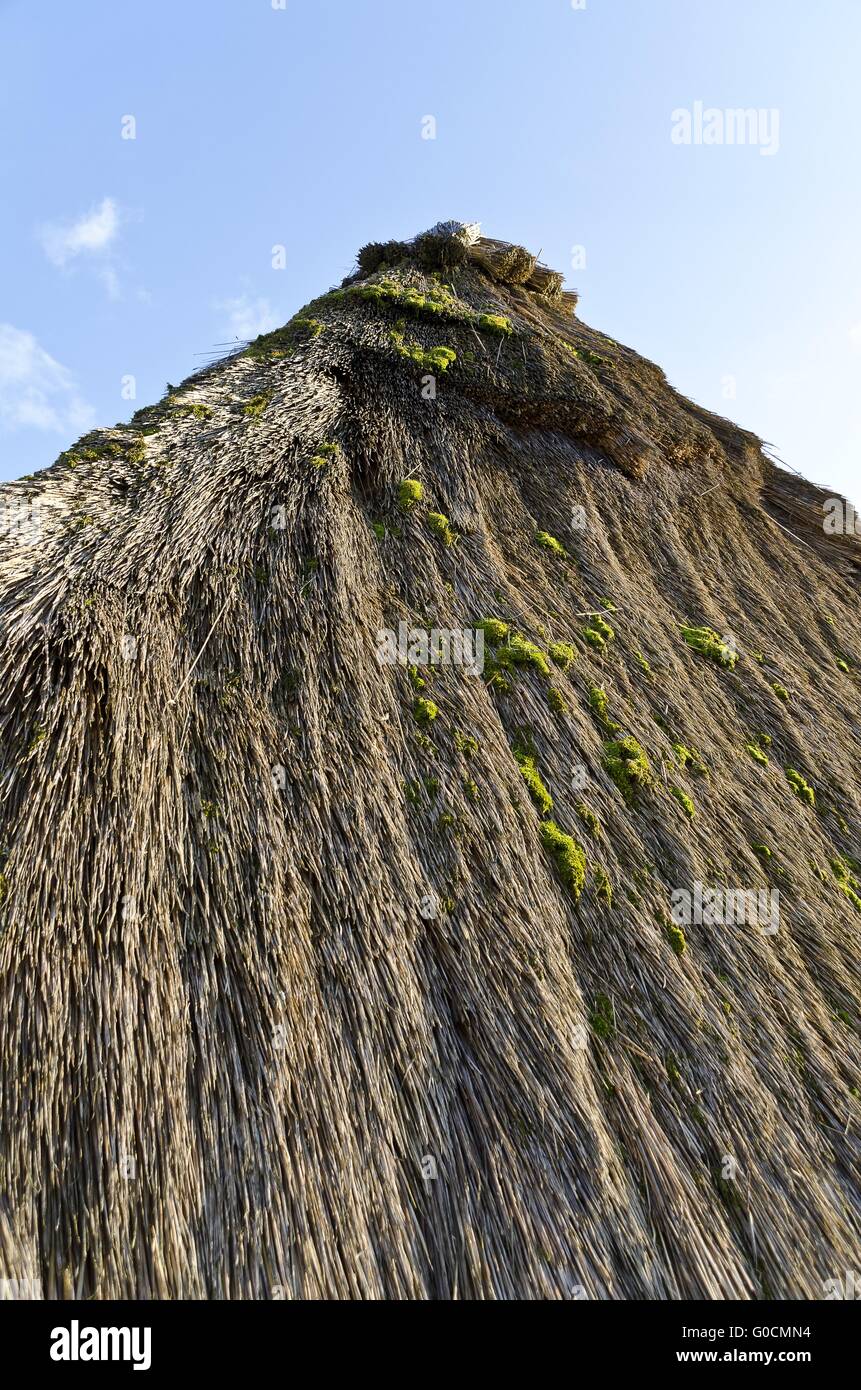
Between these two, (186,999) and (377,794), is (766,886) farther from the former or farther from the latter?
(186,999)

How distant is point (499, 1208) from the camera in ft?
7.39

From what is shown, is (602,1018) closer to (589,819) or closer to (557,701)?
(589,819)

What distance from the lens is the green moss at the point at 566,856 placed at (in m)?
3.14

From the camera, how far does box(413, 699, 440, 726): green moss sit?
11.7 ft

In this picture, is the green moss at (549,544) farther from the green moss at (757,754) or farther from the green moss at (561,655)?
the green moss at (757,754)

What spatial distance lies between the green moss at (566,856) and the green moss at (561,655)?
123cm

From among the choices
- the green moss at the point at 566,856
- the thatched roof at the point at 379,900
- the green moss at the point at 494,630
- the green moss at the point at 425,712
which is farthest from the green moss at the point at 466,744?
the green moss at the point at 494,630

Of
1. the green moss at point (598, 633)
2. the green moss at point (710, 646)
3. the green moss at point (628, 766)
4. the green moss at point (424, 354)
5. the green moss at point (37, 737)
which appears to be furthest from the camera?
the green moss at point (424, 354)

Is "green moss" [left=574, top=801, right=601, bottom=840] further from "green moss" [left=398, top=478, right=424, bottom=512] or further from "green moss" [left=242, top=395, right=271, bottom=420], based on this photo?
"green moss" [left=242, top=395, right=271, bottom=420]

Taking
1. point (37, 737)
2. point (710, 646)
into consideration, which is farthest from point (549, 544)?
point (37, 737)

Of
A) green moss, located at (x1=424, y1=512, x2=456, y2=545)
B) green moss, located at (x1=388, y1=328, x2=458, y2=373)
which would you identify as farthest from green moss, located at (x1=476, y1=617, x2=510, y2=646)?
green moss, located at (x1=388, y1=328, x2=458, y2=373)

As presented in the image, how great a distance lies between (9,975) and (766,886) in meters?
3.46
